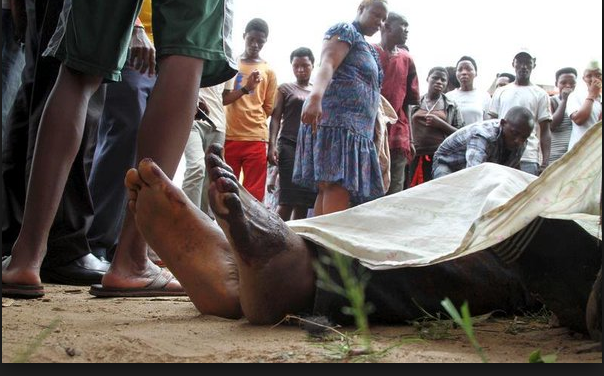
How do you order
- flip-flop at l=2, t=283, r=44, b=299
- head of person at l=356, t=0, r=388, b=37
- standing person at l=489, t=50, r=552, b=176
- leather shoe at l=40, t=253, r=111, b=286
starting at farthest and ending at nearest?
standing person at l=489, t=50, r=552, b=176
head of person at l=356, t=0, r=388, b=37
leather shoe at l=40, t=253, r=111, b=286
flip-flop at l=2, t=283, r=44, b=299

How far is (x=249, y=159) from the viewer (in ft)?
18.9

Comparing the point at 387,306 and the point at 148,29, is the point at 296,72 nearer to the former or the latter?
the point at 148,29

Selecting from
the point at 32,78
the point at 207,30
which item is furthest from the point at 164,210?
the point at 32,78

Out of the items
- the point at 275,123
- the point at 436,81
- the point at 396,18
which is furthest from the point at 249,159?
the point at 436,81

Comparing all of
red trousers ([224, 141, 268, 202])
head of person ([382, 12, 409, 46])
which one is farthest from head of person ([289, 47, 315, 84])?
head of person ([382, 12, 409, 46])

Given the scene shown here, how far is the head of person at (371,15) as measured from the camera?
3.98 metres

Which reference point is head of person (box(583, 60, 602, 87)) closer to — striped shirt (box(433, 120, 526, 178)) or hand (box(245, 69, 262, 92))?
striped shirt (box(433, 120, 526, 178))

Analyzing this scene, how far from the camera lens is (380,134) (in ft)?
14.1

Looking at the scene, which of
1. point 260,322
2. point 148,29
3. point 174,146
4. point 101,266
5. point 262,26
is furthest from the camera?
point 262,26

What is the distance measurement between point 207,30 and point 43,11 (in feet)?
3.14

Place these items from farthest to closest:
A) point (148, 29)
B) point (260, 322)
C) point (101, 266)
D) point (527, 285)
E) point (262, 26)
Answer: point (262, 26), point (148, 29), point (101, 266), point (260, 322), point (527, 285)

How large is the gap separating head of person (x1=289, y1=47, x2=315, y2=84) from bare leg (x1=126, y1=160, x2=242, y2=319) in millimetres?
4517

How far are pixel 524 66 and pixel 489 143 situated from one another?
6.25ft

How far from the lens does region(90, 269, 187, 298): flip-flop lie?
6.51 ft
